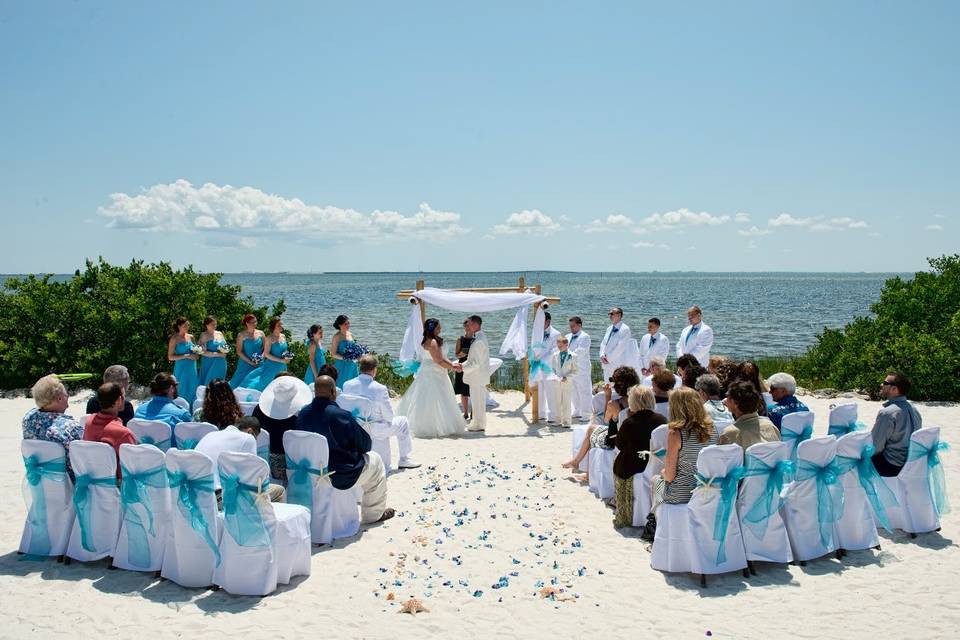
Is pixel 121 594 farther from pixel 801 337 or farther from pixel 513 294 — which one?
pixel 801 337

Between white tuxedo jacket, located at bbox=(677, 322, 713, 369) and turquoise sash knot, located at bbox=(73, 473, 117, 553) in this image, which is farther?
white tuxedo jacket, located at bbox=(677, 322, 713, 369)

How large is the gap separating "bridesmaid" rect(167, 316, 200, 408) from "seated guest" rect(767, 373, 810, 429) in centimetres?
830

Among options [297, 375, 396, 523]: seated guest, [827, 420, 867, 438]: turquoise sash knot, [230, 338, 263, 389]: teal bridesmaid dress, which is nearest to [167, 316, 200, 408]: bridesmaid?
[230, 338, 263, 389]: teal bridesmaid dress

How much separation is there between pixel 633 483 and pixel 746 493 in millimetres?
1265

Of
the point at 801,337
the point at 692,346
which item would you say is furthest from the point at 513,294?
the point at 801,337

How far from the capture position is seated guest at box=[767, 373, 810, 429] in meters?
6.68

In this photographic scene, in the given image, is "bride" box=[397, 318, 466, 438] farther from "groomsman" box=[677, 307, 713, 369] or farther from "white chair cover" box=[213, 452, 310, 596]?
"white chair cover" box=[213, 452, 310, 596]

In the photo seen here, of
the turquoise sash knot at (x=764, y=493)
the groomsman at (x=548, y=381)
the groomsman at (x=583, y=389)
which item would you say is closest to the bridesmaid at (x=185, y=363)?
the groomsman at (x=548, y=381)

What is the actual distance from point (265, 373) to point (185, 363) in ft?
4.20

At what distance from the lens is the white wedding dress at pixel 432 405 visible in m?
11.0

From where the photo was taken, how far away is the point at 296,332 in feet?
116

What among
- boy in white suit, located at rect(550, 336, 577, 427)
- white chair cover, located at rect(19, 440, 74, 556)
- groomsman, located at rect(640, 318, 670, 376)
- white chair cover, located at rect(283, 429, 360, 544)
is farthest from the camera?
groomsman, located at rect(640, 318, 670, 376)

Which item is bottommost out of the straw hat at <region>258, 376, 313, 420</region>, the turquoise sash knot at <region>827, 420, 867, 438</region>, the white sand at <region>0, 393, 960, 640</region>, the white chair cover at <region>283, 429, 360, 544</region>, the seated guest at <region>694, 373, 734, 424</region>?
the white sand at <region>0, 393, 960, 640</region>

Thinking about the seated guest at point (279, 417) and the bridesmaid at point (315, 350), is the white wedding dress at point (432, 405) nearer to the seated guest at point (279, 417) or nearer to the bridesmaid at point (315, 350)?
the bridesmaid at point (315, 350)
